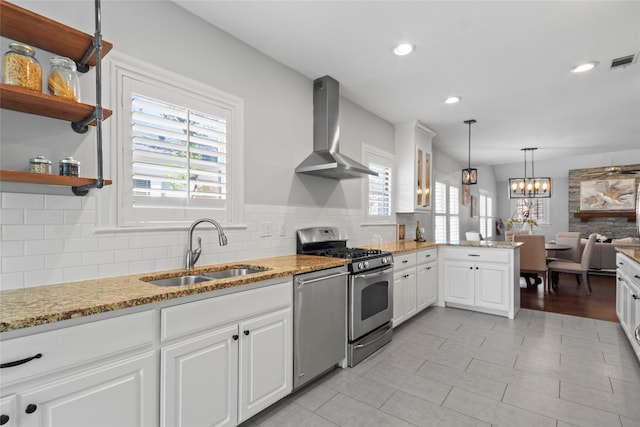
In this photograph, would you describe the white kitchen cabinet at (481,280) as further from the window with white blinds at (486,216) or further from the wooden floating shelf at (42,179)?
the window with white blinds at (486,216)

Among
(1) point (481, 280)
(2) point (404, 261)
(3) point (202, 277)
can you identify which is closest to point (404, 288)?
(2) point (404, 261)

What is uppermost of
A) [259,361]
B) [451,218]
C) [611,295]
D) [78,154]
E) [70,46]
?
[70,46]

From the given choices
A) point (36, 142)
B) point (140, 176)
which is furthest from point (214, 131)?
point (36, 142)

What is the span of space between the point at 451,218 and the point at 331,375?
5347 mm

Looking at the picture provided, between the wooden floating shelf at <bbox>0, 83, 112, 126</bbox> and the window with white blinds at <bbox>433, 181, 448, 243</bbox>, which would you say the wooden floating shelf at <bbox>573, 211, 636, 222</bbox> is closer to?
the window with white blinds at <bbox>433, 181, 448, 243</bbox>

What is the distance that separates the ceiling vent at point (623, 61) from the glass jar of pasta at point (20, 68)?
444cm

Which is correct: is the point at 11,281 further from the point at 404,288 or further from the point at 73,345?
the point at 404,288

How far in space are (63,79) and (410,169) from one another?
4.17m

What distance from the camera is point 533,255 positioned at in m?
5.16

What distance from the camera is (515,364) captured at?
269cm

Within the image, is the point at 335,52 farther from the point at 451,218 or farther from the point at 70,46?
the point at 451,218

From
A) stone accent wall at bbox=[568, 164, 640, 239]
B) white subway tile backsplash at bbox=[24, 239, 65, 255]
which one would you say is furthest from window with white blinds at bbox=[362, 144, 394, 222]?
stone accent wall at bbox=[568, 164, 640, 239]

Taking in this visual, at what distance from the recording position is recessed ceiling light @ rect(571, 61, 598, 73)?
3.06 meters

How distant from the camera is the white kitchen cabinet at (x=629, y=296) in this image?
2.69 meters
